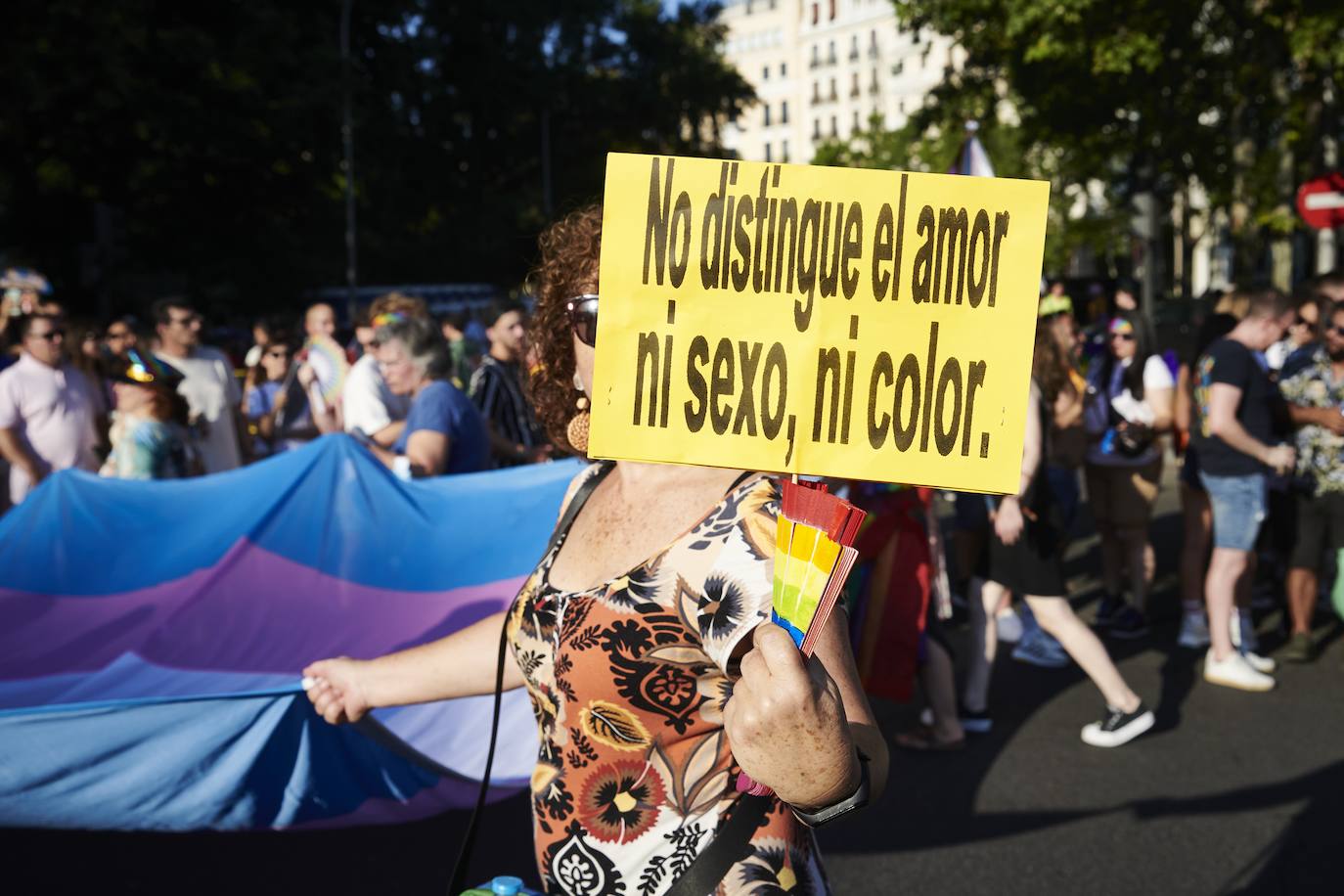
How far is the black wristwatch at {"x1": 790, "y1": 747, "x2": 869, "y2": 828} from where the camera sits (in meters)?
1.63

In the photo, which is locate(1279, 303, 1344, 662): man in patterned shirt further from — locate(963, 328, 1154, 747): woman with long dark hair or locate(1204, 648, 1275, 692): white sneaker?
locate(963, 328, 1154, 747): woman with long dark hair

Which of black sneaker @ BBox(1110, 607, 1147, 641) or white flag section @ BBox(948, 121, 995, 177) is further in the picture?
white flag section @ BBox(948, 121, 995, 177)

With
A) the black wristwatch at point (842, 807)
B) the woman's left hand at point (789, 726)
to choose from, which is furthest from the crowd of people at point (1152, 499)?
the woman's left hand at point (789, 726)

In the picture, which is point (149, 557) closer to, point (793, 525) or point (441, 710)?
point (441, 710)

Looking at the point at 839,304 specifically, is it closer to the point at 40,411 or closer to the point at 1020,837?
the point at 1020,837

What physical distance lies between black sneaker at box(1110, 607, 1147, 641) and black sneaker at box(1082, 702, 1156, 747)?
5.57ft

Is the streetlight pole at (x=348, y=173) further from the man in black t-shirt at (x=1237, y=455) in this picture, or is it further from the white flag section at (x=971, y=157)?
the man in black t-shirt at (x=1237, y=455)

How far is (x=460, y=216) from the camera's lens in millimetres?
37625

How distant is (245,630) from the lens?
14.4 feet

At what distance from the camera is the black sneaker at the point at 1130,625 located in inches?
275

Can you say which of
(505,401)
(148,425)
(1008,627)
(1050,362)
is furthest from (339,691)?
(1008,627)

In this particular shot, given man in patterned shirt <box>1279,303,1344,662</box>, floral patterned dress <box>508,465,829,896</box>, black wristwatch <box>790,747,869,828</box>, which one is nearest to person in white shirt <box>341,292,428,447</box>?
man in patterned shirt <box>1279,303,1344,662</box>

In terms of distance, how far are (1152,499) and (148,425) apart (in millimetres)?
5056

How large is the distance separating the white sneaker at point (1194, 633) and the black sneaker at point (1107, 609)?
0.44 meters
